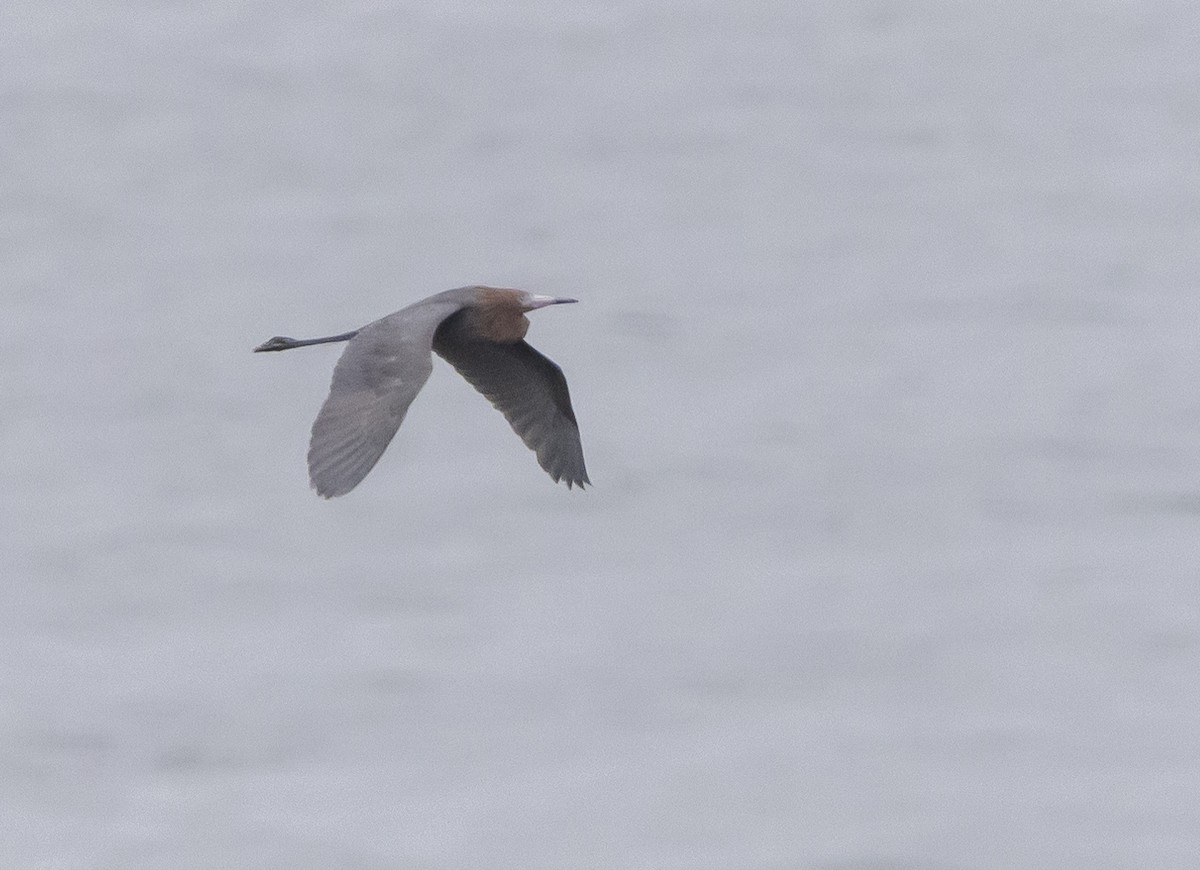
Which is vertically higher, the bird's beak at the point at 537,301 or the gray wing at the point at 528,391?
the bird's beak at the point at 537,301

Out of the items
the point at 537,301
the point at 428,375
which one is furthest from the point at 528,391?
the point at 428,375

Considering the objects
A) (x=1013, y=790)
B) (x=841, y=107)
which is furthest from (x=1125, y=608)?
(x=841, y=107)

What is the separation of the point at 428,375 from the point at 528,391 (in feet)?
4.76

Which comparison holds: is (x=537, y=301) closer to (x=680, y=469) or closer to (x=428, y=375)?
(x=428, y=375)

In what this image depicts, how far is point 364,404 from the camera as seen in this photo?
22.7ft

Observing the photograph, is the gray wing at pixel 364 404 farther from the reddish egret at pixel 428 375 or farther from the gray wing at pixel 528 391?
the gray wing at pixel 528 391

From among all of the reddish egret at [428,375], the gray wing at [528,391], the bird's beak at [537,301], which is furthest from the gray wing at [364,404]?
the gray wing at [528,391]

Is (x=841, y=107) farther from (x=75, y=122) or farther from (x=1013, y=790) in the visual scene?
(x=1013, y=790)

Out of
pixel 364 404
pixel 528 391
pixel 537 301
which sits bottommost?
pixel 364 404

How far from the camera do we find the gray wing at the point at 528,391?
8227 millimetres

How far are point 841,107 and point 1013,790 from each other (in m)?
9.92

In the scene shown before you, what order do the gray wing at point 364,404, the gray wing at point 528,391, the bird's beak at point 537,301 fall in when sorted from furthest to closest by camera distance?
the gray wing at point 528,391 < the bird's beak at point 537,301 < the gray wing at point 364,404

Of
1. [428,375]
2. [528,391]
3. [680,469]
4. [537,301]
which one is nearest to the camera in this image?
[428,375]

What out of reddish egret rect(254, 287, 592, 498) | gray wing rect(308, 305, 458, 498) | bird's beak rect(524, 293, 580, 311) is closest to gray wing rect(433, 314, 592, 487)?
reddish egret rect(254, 287, 592, 498)
